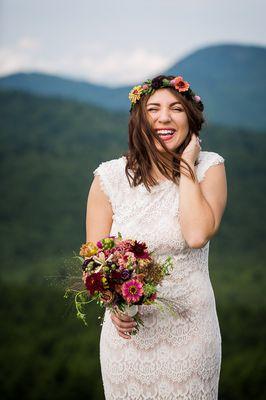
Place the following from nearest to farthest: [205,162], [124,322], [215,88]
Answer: [124,322], [205,162], [215,88]

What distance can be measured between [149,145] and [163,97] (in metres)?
0.20

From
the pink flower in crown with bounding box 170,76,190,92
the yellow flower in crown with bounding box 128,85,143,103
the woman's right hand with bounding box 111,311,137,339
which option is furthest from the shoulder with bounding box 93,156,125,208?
the woman's right hand with bounding box 111,311,137,339

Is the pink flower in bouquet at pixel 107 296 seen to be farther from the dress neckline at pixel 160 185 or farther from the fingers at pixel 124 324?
the dress neckline at pixel 160 185

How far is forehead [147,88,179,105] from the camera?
2787 mm

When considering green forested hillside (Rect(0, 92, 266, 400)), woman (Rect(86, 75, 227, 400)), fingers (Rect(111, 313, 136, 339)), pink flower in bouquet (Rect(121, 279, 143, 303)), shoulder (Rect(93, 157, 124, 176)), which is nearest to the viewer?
pink flower in bouquet (Rect(121, 279, 143, 303))

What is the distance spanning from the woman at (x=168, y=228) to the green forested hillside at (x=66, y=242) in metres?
3.97

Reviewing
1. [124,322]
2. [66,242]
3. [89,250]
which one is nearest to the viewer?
[89,250]

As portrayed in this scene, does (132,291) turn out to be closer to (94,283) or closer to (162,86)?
(94,283)

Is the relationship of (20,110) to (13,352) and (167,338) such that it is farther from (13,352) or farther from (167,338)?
(167,338)

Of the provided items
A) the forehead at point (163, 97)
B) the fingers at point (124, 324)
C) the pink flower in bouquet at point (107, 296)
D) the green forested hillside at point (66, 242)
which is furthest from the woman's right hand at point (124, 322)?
the green forested hillside at point (66, 242)

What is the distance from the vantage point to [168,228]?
8.80 feet

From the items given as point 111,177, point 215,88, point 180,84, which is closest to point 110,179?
point 111,177

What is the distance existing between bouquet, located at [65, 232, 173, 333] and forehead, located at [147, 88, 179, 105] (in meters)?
0.65

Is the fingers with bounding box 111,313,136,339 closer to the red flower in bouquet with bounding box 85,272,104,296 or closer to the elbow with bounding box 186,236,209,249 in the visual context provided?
the red flower in bouquet with bounding box 85,272,104,296
